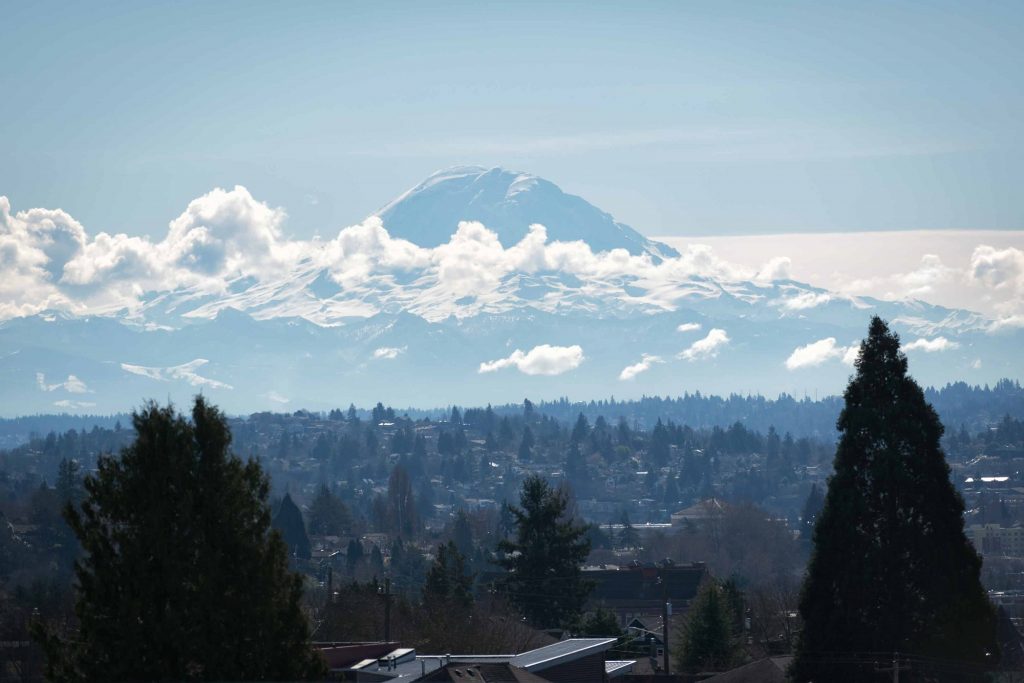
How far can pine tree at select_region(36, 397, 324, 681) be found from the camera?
16531 millimetres

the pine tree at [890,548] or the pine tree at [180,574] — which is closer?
the pine tree at [180,574]

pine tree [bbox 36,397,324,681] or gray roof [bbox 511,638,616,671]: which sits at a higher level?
pine tree [bbox 36,397,324,681]

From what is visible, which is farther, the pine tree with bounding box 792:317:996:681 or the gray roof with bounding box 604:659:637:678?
the gray roof with bounding box 604:659:637:678

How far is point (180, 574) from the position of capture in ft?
54.7

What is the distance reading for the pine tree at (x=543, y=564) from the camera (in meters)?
56.3

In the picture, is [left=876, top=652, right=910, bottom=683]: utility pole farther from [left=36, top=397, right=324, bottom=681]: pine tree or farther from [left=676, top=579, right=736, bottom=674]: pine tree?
[left=676, top=579, right=736, bottom=674]: pine tree

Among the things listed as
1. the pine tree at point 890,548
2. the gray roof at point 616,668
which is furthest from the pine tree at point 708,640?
the pine tree at point 890,548

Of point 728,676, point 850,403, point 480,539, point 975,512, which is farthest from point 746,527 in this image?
point 850,403

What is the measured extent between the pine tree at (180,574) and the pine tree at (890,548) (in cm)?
963

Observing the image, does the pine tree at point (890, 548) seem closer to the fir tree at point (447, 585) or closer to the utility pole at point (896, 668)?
the utility pole at point (896, 668)

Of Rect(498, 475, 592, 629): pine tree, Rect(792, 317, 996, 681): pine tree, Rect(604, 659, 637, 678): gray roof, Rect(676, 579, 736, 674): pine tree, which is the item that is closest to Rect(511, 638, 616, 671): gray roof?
Rect(604, 659, 637, 678): gray roof

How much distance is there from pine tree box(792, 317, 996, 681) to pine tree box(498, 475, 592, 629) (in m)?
32.2

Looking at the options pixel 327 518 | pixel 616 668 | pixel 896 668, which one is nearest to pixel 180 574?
pixel 896 668

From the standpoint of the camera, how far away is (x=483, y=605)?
59.5m
